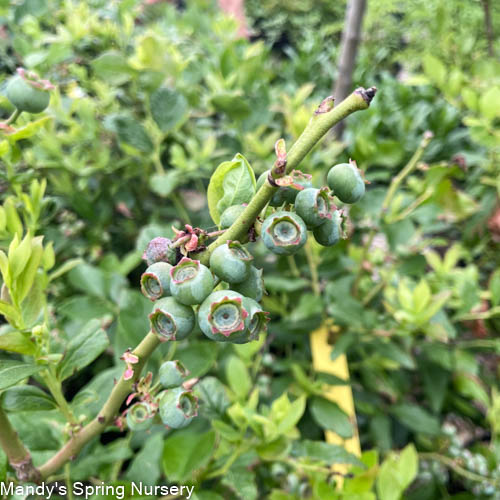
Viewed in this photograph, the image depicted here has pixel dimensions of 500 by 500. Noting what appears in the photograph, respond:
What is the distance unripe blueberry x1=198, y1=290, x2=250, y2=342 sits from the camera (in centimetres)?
31

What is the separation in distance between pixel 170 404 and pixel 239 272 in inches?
6.3

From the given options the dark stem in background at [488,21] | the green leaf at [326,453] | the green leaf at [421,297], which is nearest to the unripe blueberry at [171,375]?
the green leaf at [326,453]

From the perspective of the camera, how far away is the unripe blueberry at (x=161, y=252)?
0.35m

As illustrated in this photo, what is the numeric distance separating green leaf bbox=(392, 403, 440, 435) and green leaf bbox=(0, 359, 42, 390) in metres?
0.82

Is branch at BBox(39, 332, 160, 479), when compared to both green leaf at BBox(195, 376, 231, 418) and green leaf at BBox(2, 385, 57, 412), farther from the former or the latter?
green leaf at BBox(195, 376, 231, 418)

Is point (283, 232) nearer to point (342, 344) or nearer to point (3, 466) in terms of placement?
point (3, 466)

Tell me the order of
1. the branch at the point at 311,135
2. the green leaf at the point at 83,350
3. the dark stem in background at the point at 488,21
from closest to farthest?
the branch at the point at 311,135 < the green leaf at the point at 83,350 < the dark stem in background at the point at 488,21

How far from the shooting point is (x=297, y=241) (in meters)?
0.31

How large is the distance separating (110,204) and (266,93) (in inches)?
18.3

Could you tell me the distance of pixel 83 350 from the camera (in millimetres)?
503

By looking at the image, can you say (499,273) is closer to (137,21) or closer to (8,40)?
(8,40)

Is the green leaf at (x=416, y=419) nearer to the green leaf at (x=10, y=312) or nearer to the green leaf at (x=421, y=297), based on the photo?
the green leaf at (x=421, y=297)

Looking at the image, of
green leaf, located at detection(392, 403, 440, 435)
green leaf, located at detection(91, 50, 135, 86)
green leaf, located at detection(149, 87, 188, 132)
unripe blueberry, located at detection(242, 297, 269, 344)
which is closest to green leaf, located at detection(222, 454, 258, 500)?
unripe blueberry, located at detection(242, 297, 269, 344)

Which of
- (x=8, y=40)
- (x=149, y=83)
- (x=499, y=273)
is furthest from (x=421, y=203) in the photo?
(x=8, y=40)
